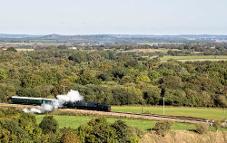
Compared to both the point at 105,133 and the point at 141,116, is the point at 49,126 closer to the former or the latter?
the point at 105,133

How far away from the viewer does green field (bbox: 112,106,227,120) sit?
230 ft

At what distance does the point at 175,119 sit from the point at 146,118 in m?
3.26

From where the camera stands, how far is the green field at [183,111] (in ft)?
230

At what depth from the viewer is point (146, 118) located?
65.2 m

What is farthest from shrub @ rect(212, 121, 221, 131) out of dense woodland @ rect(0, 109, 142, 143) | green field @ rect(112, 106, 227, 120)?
dense woodland @ rect(0, 109, 142, 143)

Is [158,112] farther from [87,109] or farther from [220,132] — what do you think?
[220,132]

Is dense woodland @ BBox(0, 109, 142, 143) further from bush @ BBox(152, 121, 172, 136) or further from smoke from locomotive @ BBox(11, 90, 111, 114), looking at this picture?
smoke from locomotive @ BBox(11, 90, 111, 114)

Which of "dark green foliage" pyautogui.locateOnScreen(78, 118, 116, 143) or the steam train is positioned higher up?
"dark green foliage" pyautogui.locateOnScreen(78, 118, 116, 143)

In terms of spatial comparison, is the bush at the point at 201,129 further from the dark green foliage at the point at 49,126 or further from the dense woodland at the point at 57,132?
the dark green foliage at the point at 49,126

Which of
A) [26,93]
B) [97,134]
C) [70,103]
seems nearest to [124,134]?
[97,134]

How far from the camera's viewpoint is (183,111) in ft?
240

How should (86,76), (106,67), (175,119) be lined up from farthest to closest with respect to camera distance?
(106,67) < (86,76) < (175,119)

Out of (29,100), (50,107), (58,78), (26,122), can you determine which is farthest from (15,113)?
(58,78)

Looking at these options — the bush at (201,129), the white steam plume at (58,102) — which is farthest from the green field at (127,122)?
the white steam plume at (58,102)
